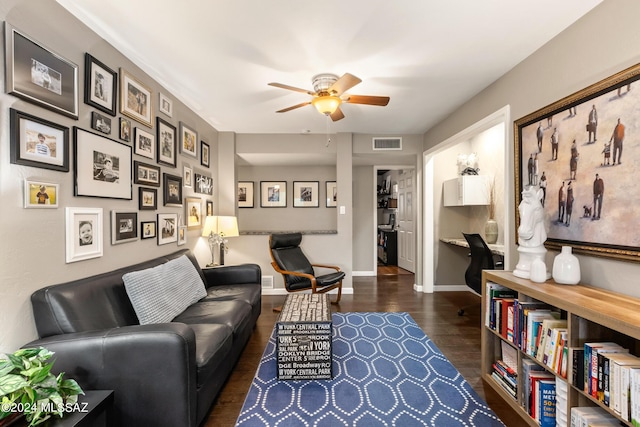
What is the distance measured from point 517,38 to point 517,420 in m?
2.59

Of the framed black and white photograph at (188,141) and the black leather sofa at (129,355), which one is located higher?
the framed black and white photograph at (188,141)

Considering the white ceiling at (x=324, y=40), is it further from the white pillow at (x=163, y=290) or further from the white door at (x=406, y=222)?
the white door at (x=406, y=222)

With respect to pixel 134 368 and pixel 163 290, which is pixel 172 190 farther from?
pixel 134 368

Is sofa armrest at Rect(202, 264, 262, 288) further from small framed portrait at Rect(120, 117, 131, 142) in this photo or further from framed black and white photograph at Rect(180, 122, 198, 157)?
small framed portrait at Rect(120, 117, 131, 142)

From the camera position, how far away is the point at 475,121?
307 centimetres

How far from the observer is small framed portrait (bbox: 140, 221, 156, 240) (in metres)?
2.48

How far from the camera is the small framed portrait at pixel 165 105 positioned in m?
2.78

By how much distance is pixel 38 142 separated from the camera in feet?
5.11

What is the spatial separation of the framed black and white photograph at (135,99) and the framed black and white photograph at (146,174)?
1.24 ft

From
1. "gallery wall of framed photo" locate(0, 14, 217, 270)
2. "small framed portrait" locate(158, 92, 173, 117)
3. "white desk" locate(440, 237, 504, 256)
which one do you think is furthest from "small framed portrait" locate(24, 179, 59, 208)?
"white desk" locate(440, 237, 504, 256)

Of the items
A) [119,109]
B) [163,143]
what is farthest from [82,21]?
[163,143]

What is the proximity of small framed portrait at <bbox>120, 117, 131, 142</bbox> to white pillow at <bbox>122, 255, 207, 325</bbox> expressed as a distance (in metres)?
1.07

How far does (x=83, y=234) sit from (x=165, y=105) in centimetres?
158

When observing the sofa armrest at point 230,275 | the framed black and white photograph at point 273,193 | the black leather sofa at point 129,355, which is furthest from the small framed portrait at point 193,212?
the framed black and white photograph at point 273,193
